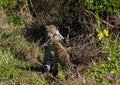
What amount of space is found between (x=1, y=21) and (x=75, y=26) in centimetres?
240

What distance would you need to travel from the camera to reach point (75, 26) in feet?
35.1

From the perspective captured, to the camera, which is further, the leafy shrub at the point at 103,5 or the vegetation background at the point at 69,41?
the leafy shrub at the point at 103,5

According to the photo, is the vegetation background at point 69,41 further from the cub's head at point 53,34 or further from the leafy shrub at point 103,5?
the cub's head at point 53,34

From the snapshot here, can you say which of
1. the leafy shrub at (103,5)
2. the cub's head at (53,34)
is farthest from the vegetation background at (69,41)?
the cub's head at (53,34)

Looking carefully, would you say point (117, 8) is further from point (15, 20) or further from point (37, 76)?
point (15, 20)

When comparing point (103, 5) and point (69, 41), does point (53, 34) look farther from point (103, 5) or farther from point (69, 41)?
point (103, 5)

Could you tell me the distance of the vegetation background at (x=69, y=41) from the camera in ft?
25.9

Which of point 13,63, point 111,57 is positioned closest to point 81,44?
point 13,63

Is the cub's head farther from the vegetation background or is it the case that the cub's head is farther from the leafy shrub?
the leafy shrub

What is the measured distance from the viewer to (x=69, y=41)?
10.3m

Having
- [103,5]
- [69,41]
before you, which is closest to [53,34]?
[69,41]

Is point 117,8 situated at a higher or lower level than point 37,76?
higher

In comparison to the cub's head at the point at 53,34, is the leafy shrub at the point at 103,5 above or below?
above

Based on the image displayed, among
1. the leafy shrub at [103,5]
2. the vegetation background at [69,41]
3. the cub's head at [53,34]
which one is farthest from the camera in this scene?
the cub's head at [53,34]
